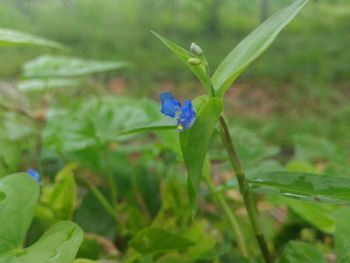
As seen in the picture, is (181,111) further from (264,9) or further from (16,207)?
(264,9)

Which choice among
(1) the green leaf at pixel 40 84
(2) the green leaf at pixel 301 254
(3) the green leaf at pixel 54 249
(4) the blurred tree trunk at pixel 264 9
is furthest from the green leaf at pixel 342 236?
(4) the blurred tree trunk at pixel 264 9

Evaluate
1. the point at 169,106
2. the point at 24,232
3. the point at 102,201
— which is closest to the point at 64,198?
the point at 102,201


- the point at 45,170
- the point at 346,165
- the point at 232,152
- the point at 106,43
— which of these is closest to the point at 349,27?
the point at 106,43

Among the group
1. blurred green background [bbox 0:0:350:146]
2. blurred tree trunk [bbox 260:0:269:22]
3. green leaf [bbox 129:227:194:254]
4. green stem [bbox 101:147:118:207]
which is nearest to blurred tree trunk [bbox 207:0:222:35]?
blurred green background [bbox 0:0:350:146]

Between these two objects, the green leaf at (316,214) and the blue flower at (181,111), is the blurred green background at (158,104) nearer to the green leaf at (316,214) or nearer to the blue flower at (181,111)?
the green leaf at (316,214)

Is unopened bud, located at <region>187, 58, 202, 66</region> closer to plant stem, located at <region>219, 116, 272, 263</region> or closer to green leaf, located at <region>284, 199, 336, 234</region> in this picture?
plant stem, located at <region>219, 116, 272, 263</region>
